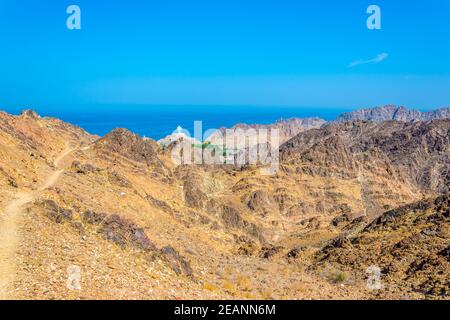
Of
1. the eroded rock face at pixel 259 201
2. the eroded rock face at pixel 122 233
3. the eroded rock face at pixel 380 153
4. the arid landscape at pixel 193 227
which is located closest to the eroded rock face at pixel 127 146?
the arid landscape at pixel 193 227

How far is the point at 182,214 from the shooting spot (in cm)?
5216

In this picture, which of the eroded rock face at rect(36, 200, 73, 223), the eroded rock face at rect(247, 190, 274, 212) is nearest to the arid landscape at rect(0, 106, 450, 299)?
the eroded rock face at rect(36, 200, 73, 223)

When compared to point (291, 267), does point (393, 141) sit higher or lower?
higher

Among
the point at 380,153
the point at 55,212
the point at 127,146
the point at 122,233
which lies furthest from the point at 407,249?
the point at 380,153

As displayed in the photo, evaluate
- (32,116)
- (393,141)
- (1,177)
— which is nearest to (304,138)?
(393,141)

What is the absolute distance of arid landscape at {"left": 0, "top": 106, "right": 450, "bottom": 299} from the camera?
64.3 feet

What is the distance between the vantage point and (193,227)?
48.6 m

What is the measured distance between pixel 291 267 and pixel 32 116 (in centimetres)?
4407

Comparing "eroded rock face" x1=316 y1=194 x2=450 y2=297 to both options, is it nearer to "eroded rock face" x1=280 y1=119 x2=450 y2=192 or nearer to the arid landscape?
the arid landscape

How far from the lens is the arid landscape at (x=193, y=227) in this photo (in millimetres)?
19609

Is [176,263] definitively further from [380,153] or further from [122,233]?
[380,153]

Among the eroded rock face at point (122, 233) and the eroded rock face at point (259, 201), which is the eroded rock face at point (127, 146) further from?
the eroded rock face at point (122, 233)

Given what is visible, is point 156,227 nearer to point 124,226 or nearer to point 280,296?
point 124,226
